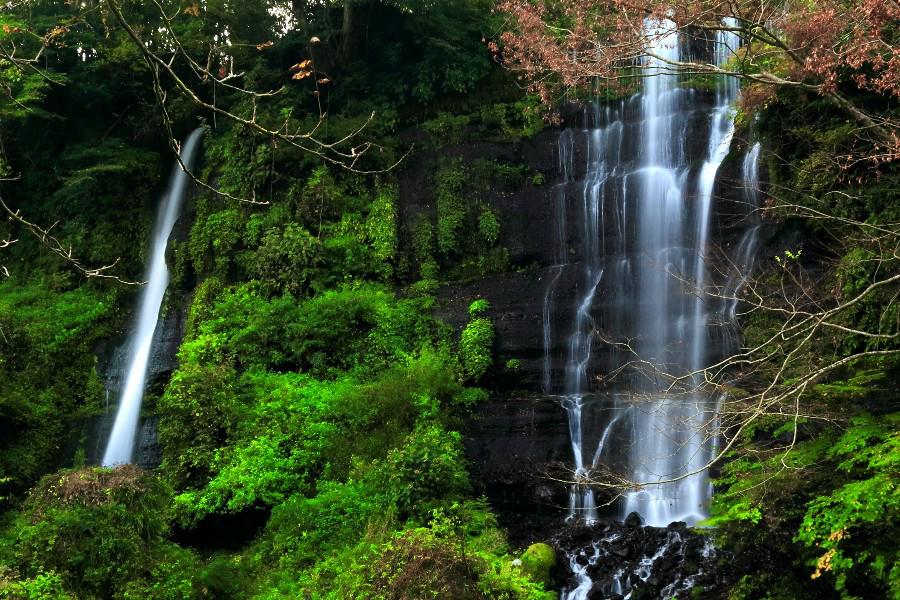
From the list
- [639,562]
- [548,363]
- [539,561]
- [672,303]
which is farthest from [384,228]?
[639,562]

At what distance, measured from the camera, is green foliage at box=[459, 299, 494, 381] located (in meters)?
12.6

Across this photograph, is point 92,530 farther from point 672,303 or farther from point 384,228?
point 672,303

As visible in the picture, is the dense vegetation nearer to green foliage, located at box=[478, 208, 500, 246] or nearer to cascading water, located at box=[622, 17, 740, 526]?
green foliage, located at box=[478, 208, 500, 246]

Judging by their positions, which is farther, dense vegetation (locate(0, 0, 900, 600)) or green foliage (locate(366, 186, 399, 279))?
green foliage (locate(366, 186, 399, 279))

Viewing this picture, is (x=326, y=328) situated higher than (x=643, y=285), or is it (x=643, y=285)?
(x=643, y=285)

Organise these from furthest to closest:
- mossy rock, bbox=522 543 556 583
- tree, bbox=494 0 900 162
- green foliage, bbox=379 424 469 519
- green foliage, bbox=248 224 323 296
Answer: green foliage, bbox=248 224 323 296 → green foliage, bbox=379 424 469 519 → mossy rock, bbox=522 543 556 583 → tree, bbox=494 0 900 162

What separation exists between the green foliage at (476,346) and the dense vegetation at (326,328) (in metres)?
0.05

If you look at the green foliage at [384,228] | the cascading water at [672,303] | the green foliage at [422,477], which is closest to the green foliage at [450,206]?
the green foliage at [384,228]

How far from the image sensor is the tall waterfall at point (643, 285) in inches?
413

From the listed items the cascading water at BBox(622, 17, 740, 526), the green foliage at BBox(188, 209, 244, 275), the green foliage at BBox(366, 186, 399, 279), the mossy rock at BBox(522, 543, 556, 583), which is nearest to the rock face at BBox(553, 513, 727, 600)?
the mossy rock at BBox(522, 543, 556, 583)

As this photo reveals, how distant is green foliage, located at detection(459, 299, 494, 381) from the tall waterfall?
1080 millimetres

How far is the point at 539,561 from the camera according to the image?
8156 mm

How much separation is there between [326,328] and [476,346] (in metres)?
2.84

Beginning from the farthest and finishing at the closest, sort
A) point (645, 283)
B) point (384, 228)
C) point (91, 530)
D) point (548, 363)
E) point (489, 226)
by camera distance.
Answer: point (384, 228)
point (489, 226)
point (645, 283)
point (548, 363)
point (91, 530)
